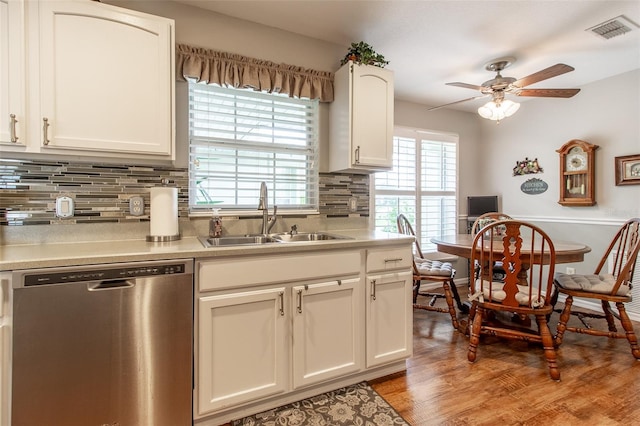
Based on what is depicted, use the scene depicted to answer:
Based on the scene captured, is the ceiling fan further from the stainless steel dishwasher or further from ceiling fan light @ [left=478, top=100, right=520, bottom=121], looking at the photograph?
the stainless steel dishwasher

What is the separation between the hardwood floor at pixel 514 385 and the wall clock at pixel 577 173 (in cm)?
153

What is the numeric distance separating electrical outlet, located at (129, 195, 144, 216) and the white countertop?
174mm

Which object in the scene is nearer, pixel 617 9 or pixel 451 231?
pixel 617 9

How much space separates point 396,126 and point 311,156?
1.65 meters

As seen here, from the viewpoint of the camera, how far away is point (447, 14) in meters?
2.15

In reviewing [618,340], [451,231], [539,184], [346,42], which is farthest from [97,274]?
[539,184]

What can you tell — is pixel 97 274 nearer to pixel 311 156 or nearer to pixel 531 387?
pixel 311 156

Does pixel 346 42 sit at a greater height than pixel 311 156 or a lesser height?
greater

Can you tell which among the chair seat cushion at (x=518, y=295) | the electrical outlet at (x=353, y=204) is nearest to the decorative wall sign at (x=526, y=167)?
the chair seat cushion at (x=518, y=295)

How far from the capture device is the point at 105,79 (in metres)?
1.61

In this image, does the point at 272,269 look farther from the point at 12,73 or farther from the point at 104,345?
the point at 12,73

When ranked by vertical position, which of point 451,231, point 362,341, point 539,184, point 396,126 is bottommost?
Answer: point 362,341

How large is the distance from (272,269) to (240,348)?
0.43 m

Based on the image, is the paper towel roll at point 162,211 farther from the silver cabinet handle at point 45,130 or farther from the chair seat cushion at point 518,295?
the chair seat cushion at point 518,295
